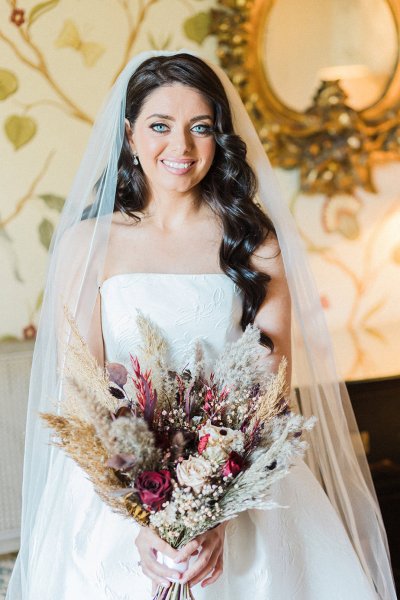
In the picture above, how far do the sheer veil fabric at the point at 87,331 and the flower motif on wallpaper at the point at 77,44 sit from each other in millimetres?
640

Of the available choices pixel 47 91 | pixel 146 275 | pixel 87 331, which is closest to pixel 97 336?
pixel 87 331

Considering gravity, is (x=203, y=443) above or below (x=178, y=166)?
below

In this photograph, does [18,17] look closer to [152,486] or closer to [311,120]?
[311,120]

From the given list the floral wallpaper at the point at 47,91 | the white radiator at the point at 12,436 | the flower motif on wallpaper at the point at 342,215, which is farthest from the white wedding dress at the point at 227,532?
the flower motif on wallpaper at the point at 342,215

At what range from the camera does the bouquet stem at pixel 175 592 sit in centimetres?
150

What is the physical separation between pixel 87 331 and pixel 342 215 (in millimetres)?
1408

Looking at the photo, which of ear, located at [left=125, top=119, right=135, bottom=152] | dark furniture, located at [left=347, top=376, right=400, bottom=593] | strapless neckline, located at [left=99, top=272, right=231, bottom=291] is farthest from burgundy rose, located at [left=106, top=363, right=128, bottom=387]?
dark furniture, located at [left=347, top=376, right=400, bottom=593]

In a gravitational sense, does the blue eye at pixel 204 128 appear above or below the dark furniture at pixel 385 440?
above

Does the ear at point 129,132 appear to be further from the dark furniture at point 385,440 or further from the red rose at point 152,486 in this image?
the dark furniture at point 385,440

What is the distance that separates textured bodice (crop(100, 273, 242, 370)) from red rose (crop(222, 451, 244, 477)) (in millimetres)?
578

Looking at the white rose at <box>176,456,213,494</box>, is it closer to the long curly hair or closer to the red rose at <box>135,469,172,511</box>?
the red rose at <box>135,469,172,511</box>

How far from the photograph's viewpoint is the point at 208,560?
4.97 ft

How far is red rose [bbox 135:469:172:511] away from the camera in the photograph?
4.44ft

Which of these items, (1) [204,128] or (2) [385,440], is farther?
(2) [385,440]
